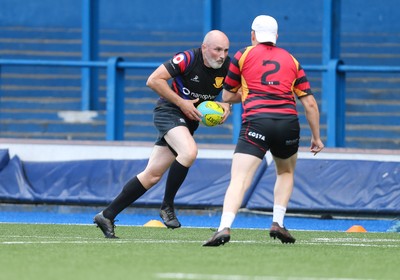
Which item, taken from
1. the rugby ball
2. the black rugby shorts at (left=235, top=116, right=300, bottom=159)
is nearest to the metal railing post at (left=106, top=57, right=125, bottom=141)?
the rugby ball

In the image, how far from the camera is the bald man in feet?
38.5

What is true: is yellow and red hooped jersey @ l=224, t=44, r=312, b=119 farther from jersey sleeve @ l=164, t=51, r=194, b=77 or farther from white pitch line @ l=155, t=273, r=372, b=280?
white pitch line @ l=155, t=273, r=372, b=280

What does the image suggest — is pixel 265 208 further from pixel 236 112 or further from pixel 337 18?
pixel 337 18

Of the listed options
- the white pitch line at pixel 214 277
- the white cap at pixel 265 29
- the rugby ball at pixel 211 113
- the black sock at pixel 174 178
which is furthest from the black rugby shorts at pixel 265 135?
the white pitch line at pixel 214 277

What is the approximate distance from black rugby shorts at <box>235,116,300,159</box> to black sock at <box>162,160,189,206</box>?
1939 mm

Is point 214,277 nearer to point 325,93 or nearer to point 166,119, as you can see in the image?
point 166,119

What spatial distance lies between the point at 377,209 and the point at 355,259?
6472mm

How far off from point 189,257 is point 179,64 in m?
3.12

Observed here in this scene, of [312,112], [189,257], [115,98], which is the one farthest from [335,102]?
[189,257]

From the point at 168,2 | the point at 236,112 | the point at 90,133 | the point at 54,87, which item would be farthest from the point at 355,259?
the point at 168,2

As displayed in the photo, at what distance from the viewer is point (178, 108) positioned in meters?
12.3

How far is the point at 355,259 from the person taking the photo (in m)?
9.51

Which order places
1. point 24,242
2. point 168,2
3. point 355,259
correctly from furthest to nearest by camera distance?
point 168,2 → point 24,242 → point 355,259

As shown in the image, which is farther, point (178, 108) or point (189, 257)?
point (178, 108)
